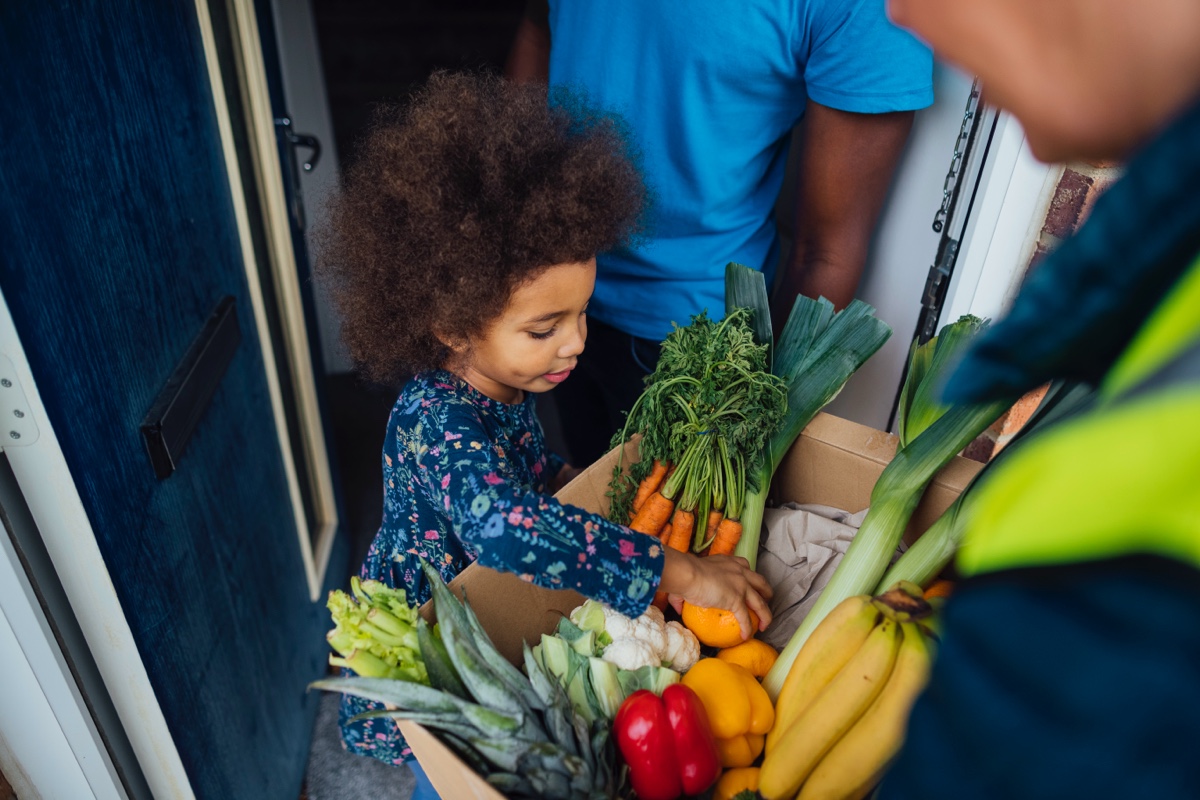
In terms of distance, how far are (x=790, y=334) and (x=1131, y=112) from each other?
97 centimetres

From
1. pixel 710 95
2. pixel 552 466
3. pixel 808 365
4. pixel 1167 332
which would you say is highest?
pixel 1167 332

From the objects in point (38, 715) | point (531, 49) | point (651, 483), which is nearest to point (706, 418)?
point (651, 483)

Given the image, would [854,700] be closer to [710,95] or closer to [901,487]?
[901,487]

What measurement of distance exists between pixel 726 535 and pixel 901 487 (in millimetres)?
275

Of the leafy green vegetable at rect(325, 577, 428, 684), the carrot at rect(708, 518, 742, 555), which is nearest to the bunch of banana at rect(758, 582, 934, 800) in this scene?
the carrot at rect(708, 518, 742, 555)

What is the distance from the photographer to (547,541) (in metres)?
0.93

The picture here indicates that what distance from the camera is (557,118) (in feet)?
3.92

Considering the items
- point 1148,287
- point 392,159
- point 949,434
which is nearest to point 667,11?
point 392,159

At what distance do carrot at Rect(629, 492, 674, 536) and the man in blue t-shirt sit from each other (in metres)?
0.47

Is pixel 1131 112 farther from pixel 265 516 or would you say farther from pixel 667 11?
pixel 265 516

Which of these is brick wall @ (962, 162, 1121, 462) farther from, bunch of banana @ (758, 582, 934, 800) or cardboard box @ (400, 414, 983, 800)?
bunch of banana @ (758, 582, 934, 800)

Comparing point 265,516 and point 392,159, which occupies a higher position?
point 392,159

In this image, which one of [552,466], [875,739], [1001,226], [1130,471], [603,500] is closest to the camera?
[1130,471]

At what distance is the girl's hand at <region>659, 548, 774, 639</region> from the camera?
1.04 m
